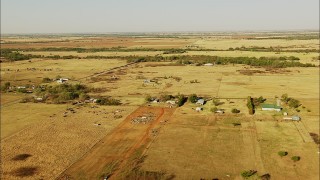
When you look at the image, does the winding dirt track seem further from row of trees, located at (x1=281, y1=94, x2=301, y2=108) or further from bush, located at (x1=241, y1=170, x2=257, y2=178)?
row of trees, located at (x1=281, y1=94, x2=301, y2=108)

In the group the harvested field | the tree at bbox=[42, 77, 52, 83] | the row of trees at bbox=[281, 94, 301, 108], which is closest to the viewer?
the harvested field

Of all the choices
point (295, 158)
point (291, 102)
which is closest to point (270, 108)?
point (291, 102)

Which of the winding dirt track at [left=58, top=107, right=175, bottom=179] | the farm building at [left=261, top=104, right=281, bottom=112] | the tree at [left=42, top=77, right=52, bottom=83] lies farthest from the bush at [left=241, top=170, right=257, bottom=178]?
the tree at [left=42, top=77, right=52, bottom=83]

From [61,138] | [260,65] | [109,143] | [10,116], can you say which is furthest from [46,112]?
[260,65]

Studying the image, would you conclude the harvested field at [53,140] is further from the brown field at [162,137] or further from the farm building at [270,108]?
the farm building at [270,108]

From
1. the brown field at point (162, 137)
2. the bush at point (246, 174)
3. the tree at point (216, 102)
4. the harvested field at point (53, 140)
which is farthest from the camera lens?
the tree at point (216, 102)

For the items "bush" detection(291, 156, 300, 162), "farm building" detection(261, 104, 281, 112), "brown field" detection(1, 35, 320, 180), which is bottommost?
"brown field" detection(1, 35, 320, 180)

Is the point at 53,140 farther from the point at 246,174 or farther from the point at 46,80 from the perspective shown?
the point at 46,80

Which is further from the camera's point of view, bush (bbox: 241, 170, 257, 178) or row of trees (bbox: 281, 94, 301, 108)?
row of trees (bbox: 281, 94, 301, 108)

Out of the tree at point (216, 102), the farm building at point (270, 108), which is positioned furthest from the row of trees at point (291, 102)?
the tree at point (216, 102)
